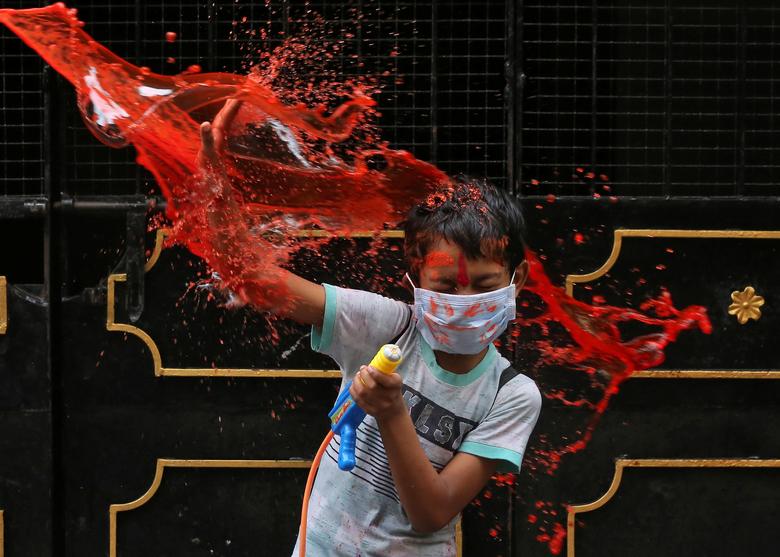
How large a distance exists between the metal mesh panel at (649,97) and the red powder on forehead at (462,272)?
1.78m

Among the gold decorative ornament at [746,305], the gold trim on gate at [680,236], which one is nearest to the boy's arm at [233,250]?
the gold trim on gate at [680,236]

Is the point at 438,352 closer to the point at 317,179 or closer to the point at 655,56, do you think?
the point at 317,179

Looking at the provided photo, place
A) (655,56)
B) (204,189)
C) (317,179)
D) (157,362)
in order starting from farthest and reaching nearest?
(655,56), (157,362), (317,179), (204,189)

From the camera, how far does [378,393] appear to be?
5.85 feet

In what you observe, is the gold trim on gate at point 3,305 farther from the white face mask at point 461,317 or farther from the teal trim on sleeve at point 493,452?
the teal trim on sleeve at point 493,452

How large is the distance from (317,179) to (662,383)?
1.73 metres

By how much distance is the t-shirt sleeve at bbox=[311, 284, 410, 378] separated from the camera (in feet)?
6.84

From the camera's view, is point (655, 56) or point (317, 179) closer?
point (317, 179)

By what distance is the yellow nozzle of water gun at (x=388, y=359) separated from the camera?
174 centimetres

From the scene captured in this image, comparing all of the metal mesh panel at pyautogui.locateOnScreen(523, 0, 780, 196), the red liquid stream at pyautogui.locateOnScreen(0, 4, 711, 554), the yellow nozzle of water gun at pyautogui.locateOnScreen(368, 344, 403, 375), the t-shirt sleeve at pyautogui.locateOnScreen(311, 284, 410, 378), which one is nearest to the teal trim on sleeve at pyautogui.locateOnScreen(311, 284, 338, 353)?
the t-shirt sleeve at pyautogui.locateOnScreen(311, 284, 410, 378)

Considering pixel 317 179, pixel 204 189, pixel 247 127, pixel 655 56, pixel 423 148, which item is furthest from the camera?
pixel 655 56

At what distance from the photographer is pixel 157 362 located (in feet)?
12.0

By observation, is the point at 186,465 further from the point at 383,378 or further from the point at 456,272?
the point at 383,378

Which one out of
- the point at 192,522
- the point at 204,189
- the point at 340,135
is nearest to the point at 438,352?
the point at 204,189
